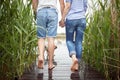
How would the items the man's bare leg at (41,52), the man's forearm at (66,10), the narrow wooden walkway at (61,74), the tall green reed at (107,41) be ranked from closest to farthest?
1. the tall green reed at (107,41)
2. the narrow wooden walkway at (61,74)
3. the man's bare leg at (41,52)
4. the man's forearm at (66,10)

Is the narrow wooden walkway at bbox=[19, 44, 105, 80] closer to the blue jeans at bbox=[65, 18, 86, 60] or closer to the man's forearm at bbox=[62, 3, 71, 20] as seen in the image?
the blue jeans at bbox=[65, 18, 86, 60]

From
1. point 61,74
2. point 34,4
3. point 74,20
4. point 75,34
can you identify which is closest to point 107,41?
point 61,74

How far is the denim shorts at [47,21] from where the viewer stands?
530 centimetres

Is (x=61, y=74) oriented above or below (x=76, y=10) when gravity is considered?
below

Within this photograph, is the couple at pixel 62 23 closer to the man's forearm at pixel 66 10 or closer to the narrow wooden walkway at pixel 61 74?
the man's forearm at pixel 66 10

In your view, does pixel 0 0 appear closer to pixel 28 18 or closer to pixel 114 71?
pixel 28 18

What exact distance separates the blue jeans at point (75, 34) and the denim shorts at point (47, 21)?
301 mm

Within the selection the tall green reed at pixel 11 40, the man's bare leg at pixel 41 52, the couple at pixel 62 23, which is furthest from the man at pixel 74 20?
the tall green reed at pixel 11 40

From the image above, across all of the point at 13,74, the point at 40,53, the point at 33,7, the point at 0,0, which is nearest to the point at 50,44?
the point at 40,53

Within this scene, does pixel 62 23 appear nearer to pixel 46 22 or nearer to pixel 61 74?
pixel 46 22

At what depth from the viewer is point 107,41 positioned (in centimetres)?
457

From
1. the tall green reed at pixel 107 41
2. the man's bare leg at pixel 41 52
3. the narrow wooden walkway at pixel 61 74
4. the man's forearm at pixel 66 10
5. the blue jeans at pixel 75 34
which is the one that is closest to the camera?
the tall green reed at pixel 107 41

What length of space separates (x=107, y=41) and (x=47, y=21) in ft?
3.64

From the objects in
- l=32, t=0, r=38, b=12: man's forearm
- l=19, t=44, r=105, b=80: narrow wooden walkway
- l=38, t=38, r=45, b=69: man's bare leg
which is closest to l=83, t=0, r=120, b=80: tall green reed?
l=19, t=44, r=105, b=80: narrow wooden walkway
